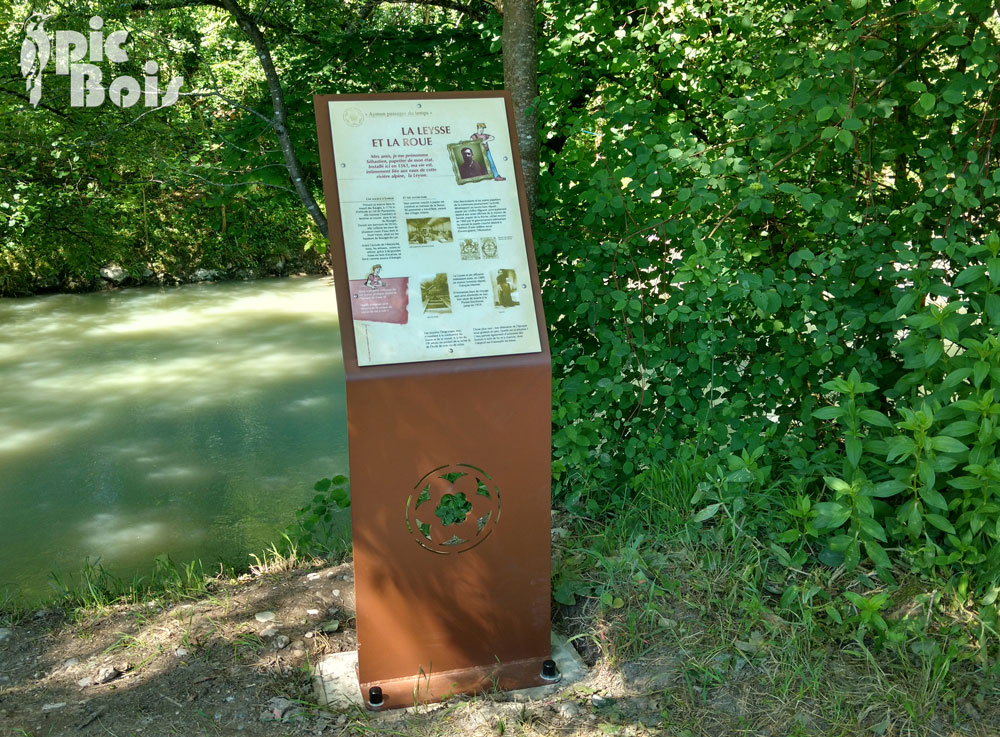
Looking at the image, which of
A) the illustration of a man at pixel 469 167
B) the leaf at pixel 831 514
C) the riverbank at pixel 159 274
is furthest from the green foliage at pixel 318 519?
the riverbank at pixel 159 274

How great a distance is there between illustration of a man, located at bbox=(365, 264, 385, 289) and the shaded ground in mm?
1412

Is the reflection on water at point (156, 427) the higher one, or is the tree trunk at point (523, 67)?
the tree trunk at point (523, 67)

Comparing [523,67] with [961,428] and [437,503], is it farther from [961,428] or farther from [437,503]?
[961,428]

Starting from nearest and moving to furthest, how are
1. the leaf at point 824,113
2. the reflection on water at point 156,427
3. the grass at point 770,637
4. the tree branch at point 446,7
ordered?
the grass at point 770,637 < the leaf at point 824,113 < the tree branch at point 446,7 < the reflection on water at point 156,427

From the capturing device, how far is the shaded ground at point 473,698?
2.69 m

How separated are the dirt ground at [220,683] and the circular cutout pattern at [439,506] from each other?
22.1 inches

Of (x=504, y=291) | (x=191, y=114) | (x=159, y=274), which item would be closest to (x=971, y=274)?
(x=504, y=291)

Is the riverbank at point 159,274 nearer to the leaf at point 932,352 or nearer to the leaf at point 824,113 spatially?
the leaf at point 824,113

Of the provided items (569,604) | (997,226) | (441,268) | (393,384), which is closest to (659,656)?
(569,604)

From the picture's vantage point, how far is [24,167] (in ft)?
28.1

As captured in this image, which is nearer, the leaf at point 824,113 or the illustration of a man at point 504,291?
the illustration of a man at point 504,291

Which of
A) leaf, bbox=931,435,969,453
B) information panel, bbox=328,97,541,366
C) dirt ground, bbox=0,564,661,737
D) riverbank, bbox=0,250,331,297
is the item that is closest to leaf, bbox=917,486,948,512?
leaf, bbox=931,435,969,453

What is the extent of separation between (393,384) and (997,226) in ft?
8.30

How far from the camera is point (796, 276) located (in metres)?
3.71
